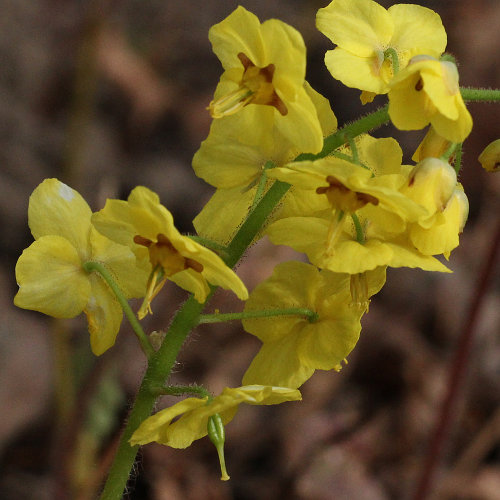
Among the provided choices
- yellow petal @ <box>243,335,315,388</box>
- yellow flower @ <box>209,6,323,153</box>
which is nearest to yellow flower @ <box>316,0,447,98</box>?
yellow flower @ <box>209,6,323,153</box>

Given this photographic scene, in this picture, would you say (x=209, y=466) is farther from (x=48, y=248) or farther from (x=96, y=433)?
(x=48, y=248)

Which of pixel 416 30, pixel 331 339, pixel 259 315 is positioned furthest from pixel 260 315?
pixel 416 30

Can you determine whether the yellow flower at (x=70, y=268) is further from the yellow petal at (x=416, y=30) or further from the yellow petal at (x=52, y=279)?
the yellow petal at (x=416, y=30)

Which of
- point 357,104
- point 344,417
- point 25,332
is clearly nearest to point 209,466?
point 344,417

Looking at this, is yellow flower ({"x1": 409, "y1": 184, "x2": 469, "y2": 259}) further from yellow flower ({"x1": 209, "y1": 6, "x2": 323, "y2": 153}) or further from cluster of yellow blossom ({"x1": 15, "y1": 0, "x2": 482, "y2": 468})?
yellow flower ({"x1": 209, "y1": 6, "x2": 323, "y2": 153})

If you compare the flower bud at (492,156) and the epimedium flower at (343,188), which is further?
the flower bud at (492,156)

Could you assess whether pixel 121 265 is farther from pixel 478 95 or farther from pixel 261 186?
pixel 478 95

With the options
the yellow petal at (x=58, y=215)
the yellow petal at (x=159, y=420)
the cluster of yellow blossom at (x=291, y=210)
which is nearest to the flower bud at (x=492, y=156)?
the cluster of yellow blossom at (x=291, y=210)
